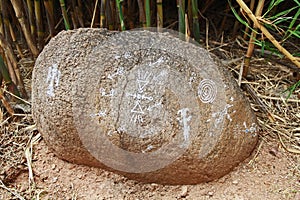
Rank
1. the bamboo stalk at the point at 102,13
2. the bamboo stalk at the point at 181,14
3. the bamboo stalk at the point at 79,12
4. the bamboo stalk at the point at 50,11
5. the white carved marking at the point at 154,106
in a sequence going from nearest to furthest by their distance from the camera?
the white carved marking at the point at 154,106, the bamboo stalk at the point at 181,14, the bamboo stalk at the point at 102,13, the bamboo stalk at the point at 50,11, the bamboo stalk at the point at 79,12

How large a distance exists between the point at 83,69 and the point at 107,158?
0.25 meters

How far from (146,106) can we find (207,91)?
0.16 meters

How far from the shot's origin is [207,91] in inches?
47.1

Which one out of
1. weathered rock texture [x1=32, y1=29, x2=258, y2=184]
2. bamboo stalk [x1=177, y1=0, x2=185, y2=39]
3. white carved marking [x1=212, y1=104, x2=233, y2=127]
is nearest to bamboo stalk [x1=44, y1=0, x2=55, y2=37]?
weathered rock texture [x1=32, y1=29, x2=258, y2=184]

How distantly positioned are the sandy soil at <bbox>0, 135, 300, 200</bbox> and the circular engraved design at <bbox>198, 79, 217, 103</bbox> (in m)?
0.23

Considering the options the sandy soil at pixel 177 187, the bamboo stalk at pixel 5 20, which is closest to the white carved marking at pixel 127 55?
the sandy soil at pixel 177 187

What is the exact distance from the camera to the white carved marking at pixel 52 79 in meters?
1.24

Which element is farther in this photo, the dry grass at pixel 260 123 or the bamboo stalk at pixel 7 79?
the bamboo stalk at pixel 7 79

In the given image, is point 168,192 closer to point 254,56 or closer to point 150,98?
point 150,98

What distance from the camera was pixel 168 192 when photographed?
4.10 ft

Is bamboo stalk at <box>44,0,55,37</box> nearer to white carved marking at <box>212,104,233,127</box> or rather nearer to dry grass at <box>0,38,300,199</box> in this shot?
dry grass at <box>0,38,300,199</box>

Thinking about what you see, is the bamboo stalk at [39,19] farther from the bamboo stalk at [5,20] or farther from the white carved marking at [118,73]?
the white carved marking at [118,73]

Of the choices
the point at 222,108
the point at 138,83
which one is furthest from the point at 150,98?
the point at 222,108

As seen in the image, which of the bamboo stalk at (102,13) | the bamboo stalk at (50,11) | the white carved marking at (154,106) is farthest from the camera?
the bamboo stalk at (50,11)
